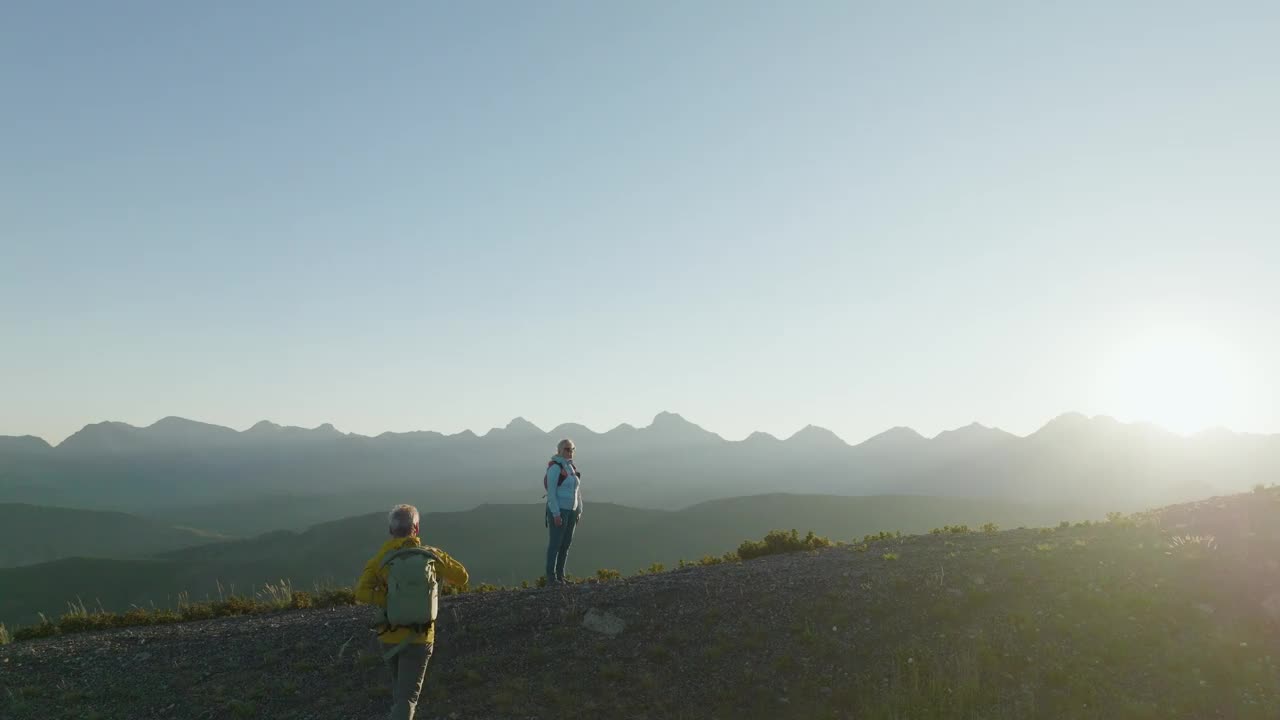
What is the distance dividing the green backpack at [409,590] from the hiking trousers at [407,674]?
206 millimetres

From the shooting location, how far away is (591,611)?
36.5ft

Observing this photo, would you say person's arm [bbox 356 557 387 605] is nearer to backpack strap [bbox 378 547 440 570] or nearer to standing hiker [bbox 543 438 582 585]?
backpack strap [bbox 378 547 440 570]

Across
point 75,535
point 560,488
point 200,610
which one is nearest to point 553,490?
point 560,488

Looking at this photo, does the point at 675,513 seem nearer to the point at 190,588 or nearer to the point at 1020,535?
the point at 190,588

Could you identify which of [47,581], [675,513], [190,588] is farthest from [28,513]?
[675,513]

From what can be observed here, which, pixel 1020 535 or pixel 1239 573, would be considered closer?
pixel 1239 573

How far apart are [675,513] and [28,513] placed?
17132 centimetres

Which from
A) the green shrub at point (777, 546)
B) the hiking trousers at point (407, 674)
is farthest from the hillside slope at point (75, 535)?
the hiking trousers at point (407, 674)

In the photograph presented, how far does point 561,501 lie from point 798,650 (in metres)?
5.06

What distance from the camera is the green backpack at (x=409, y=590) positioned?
6.86 metres

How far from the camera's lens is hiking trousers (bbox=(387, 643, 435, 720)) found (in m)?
6.97

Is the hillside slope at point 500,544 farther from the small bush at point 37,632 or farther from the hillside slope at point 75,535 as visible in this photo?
the small bush at point 37,632

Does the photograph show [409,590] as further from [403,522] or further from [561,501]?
[561,501]

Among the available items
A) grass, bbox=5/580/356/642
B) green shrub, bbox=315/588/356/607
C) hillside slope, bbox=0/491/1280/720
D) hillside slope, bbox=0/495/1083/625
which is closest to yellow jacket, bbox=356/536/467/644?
hillside slope, bbox=0/491/1280/720
